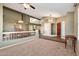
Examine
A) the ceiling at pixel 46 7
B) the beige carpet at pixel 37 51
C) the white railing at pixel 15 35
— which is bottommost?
the beige carpet at pixel 37 51

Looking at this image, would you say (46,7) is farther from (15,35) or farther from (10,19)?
(15,35)

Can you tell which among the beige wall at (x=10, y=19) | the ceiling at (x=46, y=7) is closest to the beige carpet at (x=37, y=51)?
the beige wall at (x=10, y=19)

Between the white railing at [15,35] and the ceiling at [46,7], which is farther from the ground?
the ceiling at [46,7]

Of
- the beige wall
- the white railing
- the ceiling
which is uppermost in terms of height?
the ceiling

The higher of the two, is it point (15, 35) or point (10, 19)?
point (10, 19)

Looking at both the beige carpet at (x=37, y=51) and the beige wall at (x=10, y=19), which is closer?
the beige carpet at (x=37, y=51)

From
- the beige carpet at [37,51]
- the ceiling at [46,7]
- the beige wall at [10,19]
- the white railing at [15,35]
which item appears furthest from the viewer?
the beige wall at [10,19]

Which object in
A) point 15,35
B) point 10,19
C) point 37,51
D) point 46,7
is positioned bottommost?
point 37,51

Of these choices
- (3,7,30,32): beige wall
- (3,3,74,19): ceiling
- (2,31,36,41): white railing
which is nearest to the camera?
(3,3,74,19): ceiling

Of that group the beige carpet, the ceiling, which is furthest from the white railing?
the ceiling

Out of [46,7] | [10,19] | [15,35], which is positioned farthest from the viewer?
[15,35]

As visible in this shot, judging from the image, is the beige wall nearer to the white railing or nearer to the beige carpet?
the white railing

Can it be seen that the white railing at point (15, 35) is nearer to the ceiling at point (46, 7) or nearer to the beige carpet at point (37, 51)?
the beige carpet at point (37, 51)

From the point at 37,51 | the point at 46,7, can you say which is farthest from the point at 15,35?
the point at 46,7
